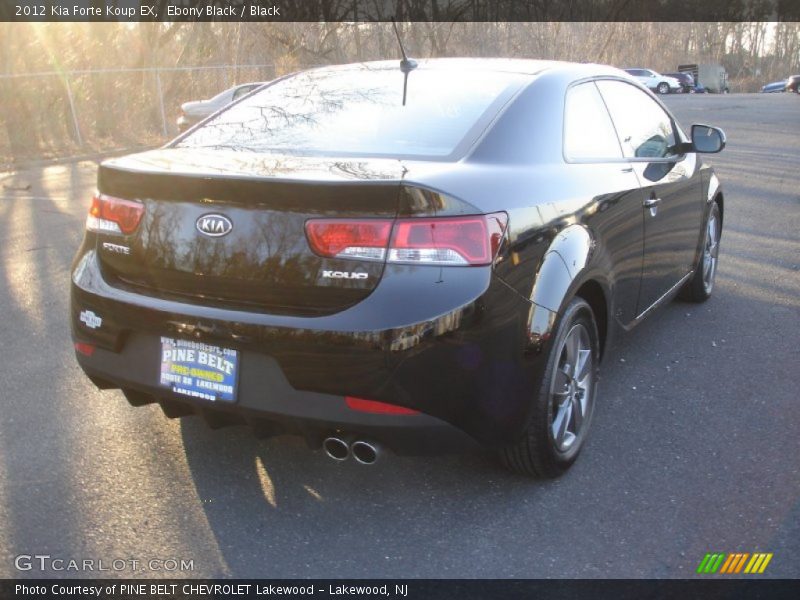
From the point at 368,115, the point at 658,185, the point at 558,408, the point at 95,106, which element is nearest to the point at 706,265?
the point at 658,185

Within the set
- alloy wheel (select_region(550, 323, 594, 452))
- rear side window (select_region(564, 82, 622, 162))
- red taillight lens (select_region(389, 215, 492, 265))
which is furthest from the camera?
rear side window (select_region(564, 82, 622, 162))

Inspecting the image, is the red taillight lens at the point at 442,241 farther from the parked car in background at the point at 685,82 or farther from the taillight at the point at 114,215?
the parked car in background at the point at 685,82

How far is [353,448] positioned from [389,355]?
413mm

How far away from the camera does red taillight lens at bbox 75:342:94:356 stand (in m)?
3.13

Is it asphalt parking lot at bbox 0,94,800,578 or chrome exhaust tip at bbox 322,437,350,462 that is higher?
chrome exhaust tip at bbox 322,437,350,462

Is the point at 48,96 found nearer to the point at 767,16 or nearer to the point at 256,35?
the point at 256,35

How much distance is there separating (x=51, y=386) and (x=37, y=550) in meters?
1.54

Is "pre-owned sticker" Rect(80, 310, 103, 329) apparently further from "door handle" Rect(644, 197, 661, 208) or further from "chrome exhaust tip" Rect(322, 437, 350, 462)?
"door handle" Rect(644, 197, 661, 208)

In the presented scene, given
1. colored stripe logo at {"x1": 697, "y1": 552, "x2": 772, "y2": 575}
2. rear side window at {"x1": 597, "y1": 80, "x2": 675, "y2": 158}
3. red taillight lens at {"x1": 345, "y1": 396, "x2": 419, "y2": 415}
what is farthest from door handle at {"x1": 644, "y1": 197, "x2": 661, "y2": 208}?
red taillight lens at {"x1": 345, "y1": 396, "x2": 419, "y2": 415}

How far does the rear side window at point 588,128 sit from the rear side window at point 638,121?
0.36ft

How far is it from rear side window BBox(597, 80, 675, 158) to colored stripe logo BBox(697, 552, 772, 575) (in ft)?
6.84

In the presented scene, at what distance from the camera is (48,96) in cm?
1869

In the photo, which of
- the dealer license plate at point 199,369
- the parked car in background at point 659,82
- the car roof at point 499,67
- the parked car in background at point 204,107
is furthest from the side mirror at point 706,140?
the parked car in background at point 659,82

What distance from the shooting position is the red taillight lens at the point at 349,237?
2.64 metres
